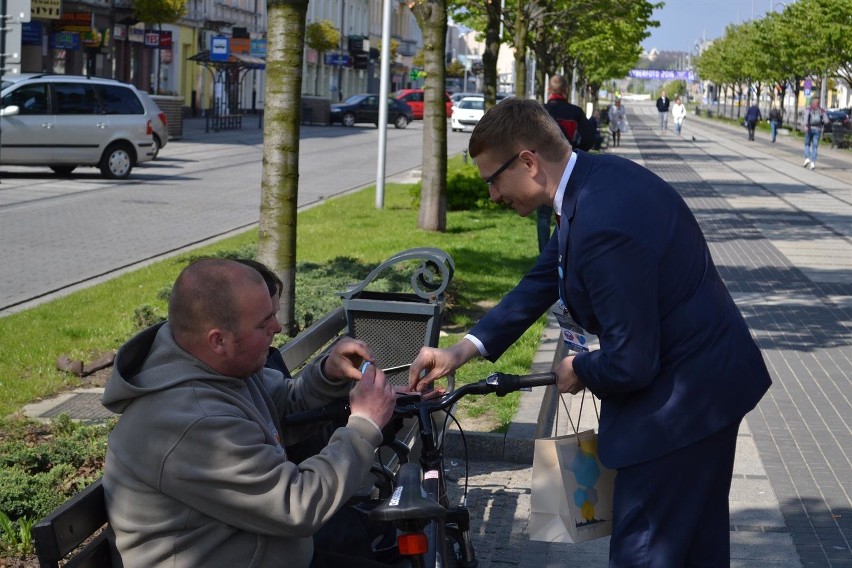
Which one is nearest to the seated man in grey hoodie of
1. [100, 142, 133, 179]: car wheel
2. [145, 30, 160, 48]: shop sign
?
[100, 142, 133, 179]: car wheel

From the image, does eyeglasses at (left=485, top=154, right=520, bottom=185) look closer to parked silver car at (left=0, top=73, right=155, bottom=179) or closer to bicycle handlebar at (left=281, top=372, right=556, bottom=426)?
bicycle handlebar at (left=281, top=372, right=556, bottom=426)

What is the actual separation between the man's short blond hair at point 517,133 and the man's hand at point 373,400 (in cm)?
64

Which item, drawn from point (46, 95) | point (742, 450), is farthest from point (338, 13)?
point (742, 450)

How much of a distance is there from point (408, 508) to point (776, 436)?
512cm

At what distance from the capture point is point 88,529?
9.57 ft

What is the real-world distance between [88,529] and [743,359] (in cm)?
159

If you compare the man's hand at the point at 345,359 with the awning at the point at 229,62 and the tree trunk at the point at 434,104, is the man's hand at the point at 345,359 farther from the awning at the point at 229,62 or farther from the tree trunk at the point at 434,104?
the awning at the point at 229,62

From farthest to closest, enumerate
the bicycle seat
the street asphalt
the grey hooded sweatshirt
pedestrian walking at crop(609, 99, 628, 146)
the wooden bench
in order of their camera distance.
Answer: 1. pedestrian walking at crop(609, 99, 628, 146)
2. the street asphalt
3. the wooden bench
4. the grey hooded sweatshirt
5. the bicycle seat

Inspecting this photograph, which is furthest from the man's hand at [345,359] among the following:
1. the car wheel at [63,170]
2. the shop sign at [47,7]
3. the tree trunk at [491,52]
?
the car wheel at [63,170]

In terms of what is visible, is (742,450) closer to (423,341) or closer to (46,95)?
(423,341)

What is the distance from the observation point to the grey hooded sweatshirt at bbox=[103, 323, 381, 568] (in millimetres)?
2758

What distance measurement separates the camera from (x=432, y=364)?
143 inches

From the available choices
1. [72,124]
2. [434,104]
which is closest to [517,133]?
[434,104]

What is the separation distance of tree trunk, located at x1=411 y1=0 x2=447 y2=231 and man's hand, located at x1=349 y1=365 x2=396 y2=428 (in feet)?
41.2
